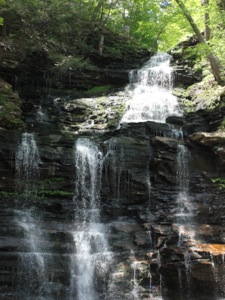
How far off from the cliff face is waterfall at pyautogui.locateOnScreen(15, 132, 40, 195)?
0.05 m

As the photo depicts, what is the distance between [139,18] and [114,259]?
2557 centimetres

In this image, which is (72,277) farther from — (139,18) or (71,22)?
(139,18)

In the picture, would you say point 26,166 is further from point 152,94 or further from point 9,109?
point 152,94

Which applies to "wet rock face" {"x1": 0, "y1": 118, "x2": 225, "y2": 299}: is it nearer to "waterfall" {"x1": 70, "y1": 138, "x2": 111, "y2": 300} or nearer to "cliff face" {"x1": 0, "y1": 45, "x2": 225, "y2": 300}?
"cliff face" {"x1": 0, "y1": 45, "x2": 225, "y2": 300}

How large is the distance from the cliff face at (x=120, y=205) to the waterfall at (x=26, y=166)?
55 millimetres

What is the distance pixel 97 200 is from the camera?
47.3 feet

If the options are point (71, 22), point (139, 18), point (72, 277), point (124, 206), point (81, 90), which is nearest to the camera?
point (72, 277)

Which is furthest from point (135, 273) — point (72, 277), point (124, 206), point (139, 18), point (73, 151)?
point (139, 18)

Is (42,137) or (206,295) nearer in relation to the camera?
(206,295)

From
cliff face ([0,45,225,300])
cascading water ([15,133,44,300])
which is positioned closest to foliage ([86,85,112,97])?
cliff face ([0,45,225,300])

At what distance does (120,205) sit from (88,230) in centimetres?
211

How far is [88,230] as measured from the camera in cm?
1263

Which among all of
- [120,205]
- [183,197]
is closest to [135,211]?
[120,205]

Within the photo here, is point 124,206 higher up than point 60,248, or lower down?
higher up
